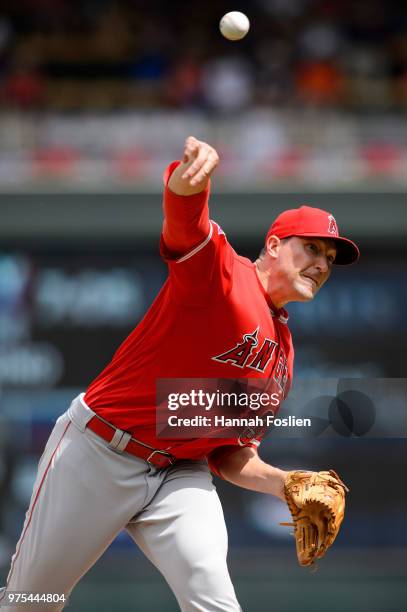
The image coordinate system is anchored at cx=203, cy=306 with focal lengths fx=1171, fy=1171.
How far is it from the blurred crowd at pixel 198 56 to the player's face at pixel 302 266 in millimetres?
5940

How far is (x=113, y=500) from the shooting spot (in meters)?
3.91

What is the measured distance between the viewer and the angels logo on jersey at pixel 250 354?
3.88 m

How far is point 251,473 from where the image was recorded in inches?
161

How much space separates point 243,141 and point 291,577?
3.38 m

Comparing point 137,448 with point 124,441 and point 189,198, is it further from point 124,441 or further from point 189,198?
point 189,198

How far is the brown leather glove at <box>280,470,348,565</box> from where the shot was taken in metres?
3.86

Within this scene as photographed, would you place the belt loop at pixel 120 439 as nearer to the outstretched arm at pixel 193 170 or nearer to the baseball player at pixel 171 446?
the baseball player at pixel 171 446

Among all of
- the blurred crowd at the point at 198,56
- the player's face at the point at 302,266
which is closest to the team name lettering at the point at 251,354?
the player's face at the point at 302,266

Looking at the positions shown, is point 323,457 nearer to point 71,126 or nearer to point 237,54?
point 71,126

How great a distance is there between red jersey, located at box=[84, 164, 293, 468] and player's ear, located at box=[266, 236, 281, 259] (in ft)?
0.28

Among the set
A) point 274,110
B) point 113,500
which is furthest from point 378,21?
point 113,500

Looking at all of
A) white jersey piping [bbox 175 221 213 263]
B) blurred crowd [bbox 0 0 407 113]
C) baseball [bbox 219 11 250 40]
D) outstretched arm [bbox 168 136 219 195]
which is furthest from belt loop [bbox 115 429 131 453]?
blurred crowd [bbox 0 0 407 113]

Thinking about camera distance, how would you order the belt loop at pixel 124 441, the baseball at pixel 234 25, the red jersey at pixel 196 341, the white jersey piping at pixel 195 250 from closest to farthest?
1. the white jersey piping at pixel 195 250
2. the red jersey at pixel 196 341
3. the belt loop at pixel 124 441
4. the baseball at pixel 234 25

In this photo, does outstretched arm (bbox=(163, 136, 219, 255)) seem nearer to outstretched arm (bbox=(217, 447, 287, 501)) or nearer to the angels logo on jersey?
the angels logo on jersey
